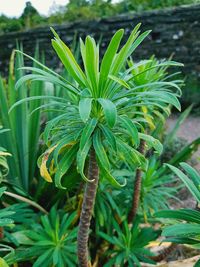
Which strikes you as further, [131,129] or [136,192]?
[136,192]

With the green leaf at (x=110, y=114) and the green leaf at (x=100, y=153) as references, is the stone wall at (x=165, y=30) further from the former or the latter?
the green leaf at (x=110, y=114)

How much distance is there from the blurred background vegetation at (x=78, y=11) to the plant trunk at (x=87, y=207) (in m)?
6.00

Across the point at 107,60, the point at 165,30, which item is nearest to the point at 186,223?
the point at 107,60

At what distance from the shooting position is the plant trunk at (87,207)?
1.25 metres

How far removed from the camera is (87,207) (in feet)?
4.30

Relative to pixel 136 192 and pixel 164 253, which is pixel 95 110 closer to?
pixel 136 192

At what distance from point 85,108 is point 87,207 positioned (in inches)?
16.1

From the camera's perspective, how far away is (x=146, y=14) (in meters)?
6.42

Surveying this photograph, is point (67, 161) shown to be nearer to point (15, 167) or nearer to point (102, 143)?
point (102, 143)

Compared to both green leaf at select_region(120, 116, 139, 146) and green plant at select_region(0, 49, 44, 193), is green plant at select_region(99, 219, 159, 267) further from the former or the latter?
green leaf at select_region(120, 116, 139, 146)

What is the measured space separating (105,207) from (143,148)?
444 millimetres

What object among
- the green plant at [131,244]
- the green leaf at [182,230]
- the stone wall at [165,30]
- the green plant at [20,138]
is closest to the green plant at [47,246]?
the green plant at [131,244]

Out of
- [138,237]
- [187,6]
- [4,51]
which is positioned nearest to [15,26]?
[4,51]

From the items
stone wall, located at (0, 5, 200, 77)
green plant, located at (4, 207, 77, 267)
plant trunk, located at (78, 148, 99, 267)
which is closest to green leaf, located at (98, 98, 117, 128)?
plant trunk, located at (78, 148, 99, 267)
